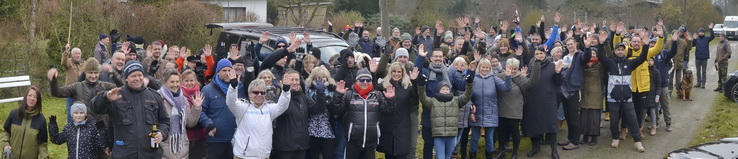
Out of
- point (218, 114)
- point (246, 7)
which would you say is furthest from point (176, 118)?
point (246, 7)

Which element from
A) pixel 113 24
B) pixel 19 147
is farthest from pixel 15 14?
pixel 19 147

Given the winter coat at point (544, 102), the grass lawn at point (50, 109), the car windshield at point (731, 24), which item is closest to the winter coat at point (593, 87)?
the winter coat at point (544, 102)

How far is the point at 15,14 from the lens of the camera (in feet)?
69.5

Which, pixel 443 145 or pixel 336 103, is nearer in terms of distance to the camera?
pixel 336 103

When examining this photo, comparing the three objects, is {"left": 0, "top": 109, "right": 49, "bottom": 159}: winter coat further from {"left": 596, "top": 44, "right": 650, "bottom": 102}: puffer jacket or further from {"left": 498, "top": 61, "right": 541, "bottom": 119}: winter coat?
{"left": 596, "top": 44, "right": 650, "bottom": 102}: puffer jacket

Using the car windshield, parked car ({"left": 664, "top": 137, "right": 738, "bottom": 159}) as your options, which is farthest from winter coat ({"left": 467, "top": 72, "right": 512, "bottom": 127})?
the car windshield

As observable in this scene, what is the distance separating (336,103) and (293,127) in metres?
0.57

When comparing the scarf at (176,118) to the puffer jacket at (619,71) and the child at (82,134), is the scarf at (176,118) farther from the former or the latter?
the puffer jacket at (619,71)

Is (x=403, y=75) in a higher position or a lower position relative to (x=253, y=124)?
higher

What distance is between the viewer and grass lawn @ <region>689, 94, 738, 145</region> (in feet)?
37.8

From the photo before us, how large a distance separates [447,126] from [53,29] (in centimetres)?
1252

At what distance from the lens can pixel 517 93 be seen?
9.65 m

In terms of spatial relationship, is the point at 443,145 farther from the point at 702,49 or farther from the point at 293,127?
the point at 702,49

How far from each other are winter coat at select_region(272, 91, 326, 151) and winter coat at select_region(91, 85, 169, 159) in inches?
51.9
